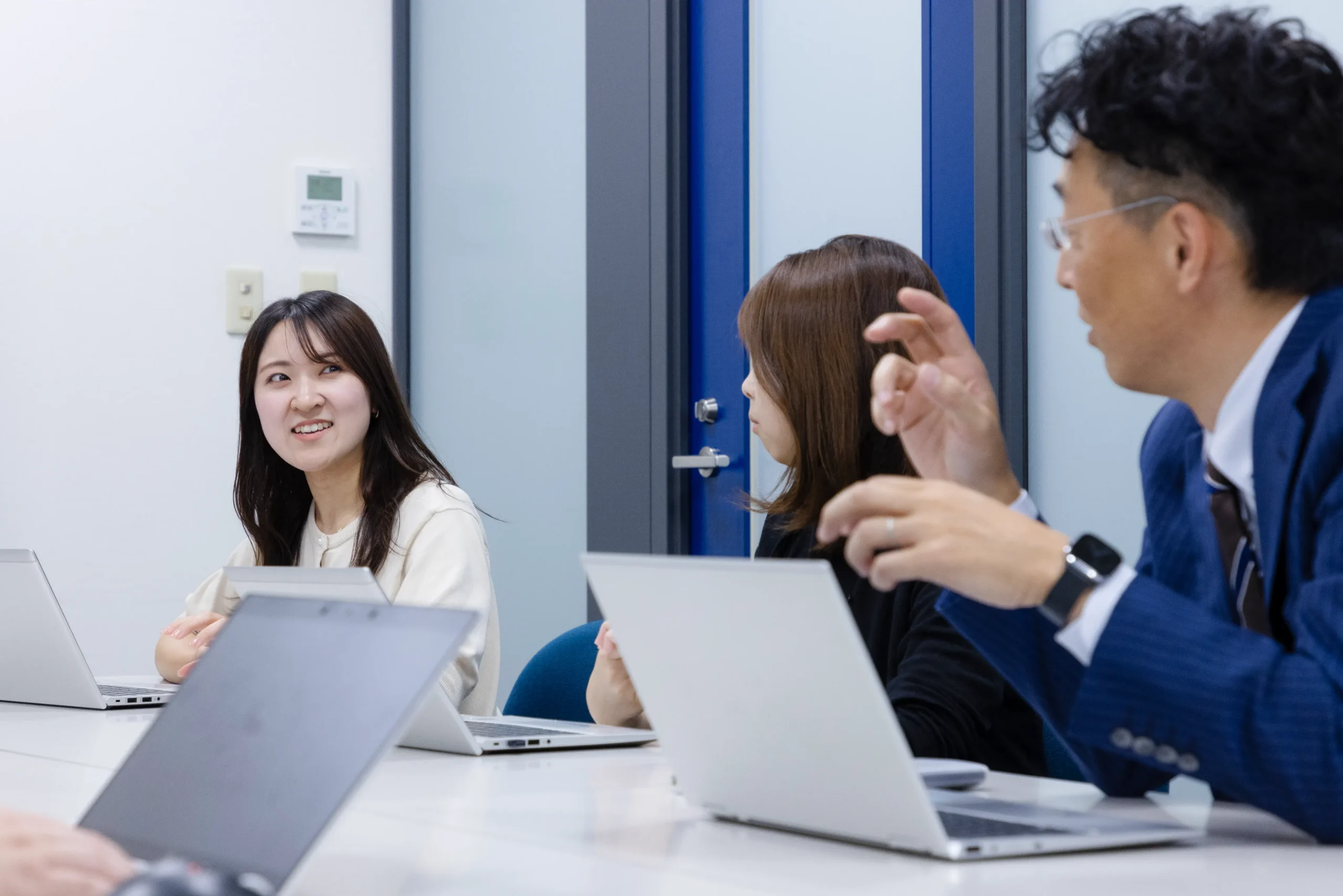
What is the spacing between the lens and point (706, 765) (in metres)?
1.02

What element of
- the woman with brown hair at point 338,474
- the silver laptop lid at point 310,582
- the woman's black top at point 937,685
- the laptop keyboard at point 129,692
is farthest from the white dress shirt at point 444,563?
the woman's black top at point 937,685

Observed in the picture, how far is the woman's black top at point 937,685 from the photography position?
57.5 inches

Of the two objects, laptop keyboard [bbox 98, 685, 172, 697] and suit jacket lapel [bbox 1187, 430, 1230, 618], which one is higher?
suit jacket lapel [bbox 1187, 430, 1230, 618]

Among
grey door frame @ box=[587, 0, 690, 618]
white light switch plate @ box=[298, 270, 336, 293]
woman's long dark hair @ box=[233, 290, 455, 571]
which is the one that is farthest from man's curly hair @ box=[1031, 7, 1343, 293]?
white light switch plate @ box=[298, 270, 336, 293]

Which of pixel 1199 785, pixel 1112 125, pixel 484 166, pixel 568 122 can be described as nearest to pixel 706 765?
pixel 1112 125

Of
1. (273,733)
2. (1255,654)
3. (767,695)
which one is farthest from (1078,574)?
(273,733)

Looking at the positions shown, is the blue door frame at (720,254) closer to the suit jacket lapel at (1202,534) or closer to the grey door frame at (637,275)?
the grey door frame at (637,275)

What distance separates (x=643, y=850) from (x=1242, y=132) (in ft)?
2.21

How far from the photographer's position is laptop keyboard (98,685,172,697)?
1.91m

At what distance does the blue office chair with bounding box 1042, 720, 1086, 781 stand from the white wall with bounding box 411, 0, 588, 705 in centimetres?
208

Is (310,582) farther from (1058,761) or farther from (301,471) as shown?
(301,471)

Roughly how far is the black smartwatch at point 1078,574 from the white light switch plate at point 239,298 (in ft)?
10.7

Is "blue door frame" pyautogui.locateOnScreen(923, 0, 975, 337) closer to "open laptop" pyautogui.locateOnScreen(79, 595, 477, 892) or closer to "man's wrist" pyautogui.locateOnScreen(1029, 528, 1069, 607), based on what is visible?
"man's wrist" pyautogui.locateOnScreen(1029, 528, 1069, 607)

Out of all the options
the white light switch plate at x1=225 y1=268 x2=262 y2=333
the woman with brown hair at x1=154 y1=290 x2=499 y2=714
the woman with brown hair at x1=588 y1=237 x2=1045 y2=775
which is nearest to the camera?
the woman with brown hair at x1=588 y1=237 x2=1045 y2=775
